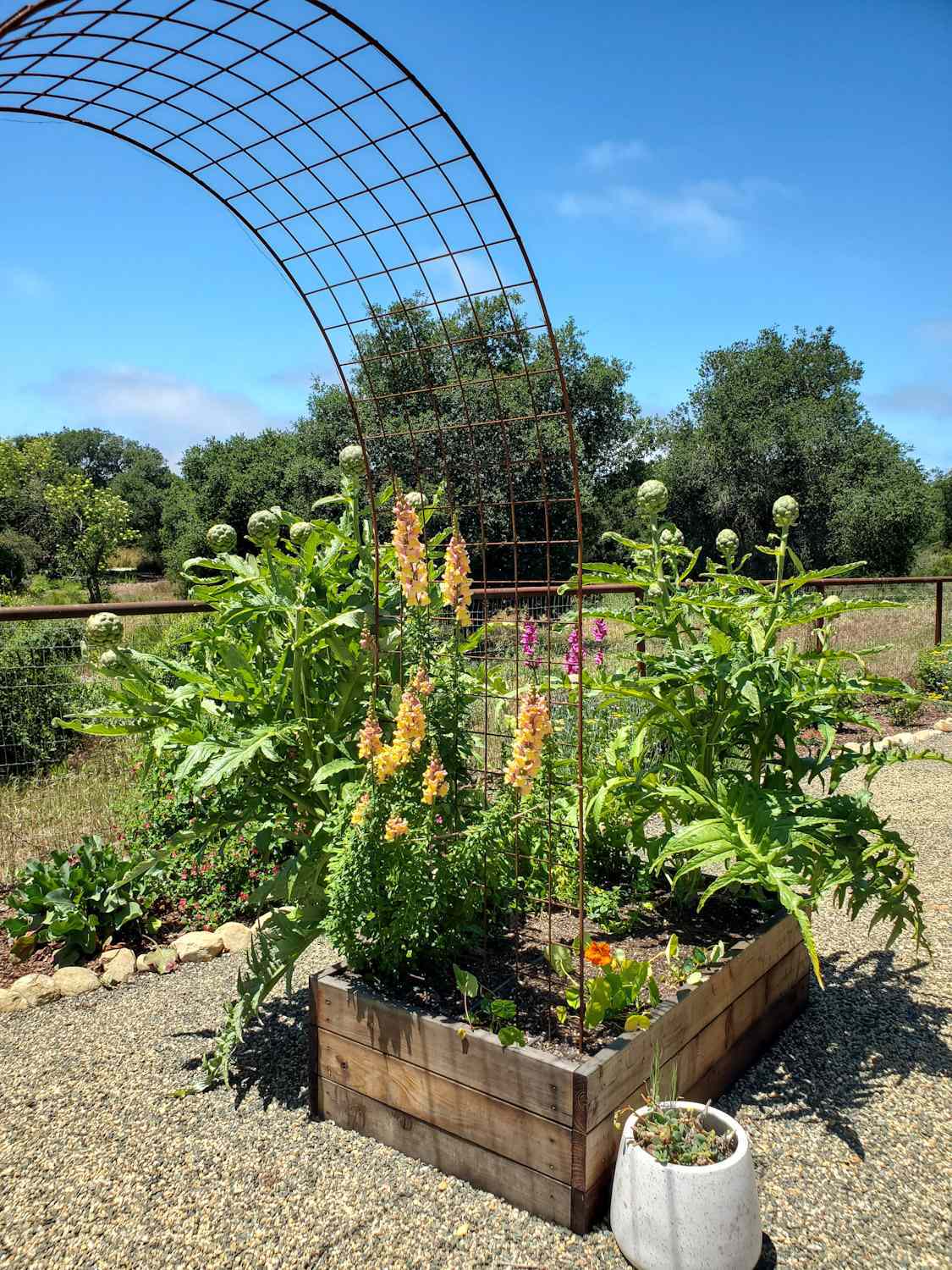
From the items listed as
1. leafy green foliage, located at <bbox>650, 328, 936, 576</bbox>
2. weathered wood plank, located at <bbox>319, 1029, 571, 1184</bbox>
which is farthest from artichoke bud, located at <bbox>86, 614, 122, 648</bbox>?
leafy green foliage, located at <bbox>650, 328, 936, 576</bbox>

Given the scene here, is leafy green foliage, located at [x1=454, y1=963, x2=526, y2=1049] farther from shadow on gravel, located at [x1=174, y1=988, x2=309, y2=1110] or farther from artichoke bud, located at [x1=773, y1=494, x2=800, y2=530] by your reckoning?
artichoke bud, located at [x1=773, y1=494, x2=800, y2=530]

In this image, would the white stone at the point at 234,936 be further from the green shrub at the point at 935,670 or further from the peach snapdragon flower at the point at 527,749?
the green shrub at the point at 935,670

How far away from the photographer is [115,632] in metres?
2.13

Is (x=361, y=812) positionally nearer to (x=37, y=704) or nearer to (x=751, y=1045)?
(x=751, y=1045)

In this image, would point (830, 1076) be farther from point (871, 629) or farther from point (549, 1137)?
point (871, 629)

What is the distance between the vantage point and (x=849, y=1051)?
225 centimetres

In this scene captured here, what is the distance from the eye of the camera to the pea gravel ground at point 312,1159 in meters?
1.60

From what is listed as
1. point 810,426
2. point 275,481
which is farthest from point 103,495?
point 810,426

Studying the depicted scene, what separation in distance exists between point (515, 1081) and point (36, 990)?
1.72 meters

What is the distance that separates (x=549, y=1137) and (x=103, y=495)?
2835cm

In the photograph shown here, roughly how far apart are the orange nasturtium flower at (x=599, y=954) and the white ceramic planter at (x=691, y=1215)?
0.38 m

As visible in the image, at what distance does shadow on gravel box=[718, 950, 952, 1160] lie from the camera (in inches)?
79.0

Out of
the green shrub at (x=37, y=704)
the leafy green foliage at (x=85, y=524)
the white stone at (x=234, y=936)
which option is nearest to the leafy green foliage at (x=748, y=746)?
the white stone at (x=234, y=936)

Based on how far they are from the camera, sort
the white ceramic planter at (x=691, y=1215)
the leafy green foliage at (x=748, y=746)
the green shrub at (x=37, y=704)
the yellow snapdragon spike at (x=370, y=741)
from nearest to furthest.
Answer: the white ceramic planter at (x=691, y=1215)
the yellow snapdragon spike at (x=370, y=741)
the leafy green foliage at (x=748, y=746)
the green shrub at (x=37, y=704)
